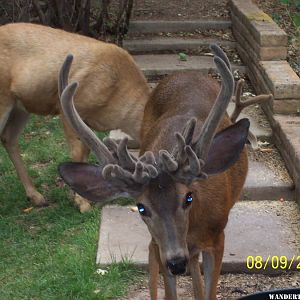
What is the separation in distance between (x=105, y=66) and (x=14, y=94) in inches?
31.1

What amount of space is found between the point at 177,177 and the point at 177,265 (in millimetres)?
413

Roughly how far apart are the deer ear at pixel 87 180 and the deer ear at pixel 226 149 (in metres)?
0.50

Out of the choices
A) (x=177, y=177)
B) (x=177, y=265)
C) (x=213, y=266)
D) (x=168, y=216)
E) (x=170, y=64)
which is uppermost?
(x=177, y=177)

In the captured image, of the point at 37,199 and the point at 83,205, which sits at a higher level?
the point at 83,205

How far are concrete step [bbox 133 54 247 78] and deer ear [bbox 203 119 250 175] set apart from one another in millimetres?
4863

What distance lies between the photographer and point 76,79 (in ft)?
21.5

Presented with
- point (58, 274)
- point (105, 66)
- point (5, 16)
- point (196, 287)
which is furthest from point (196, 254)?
point (5, 16)

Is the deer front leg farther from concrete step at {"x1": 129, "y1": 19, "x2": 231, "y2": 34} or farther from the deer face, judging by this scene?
concrete step at {"x1": 129, "y1": 19, "x2": 231, "y2": 34}

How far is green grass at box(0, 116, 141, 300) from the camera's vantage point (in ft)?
17.0

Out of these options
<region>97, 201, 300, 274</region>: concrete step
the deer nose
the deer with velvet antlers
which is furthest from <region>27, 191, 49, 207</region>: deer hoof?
the deer nose

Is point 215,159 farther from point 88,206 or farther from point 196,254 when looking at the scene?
point 88,206

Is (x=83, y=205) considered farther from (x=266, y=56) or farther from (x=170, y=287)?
(x=266, y=56)

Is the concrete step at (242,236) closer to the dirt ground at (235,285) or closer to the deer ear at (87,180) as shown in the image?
the dirt ground at (235,285)
